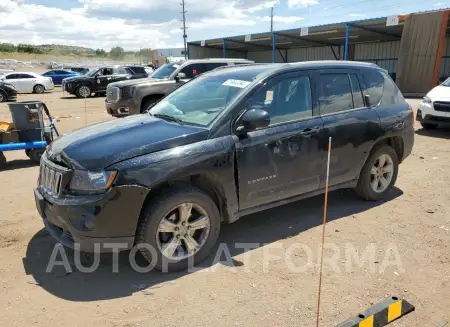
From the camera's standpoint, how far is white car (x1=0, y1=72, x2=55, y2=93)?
25.1 metres

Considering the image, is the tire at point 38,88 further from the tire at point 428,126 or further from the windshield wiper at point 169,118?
the windshield wiper at point 169,118

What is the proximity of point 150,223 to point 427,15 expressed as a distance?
21.7 meters

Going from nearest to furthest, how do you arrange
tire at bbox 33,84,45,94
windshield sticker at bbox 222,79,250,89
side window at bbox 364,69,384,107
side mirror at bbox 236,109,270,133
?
side mirror at bbox 236,109,270,133, windshield sticker at bbox 222,79,250,89, side window at bbox 364,69,384,107, tire at bbox 33,84,45,94

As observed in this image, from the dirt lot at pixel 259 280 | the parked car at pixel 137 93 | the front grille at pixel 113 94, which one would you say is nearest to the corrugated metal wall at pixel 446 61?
the parked car at pixel 137 93

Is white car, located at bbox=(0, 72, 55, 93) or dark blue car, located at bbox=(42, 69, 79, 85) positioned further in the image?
dark blue car, located at bbox=(42, 69, 79, 85)

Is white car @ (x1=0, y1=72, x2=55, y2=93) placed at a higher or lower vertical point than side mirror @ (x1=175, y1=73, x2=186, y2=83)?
lower

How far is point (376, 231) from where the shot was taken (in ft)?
14.3

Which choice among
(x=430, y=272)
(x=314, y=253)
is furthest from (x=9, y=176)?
(x=430, y=272)

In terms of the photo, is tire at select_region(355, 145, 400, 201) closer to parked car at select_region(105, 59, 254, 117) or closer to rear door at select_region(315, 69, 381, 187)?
rear door at select_region(315, 69, 381, 187)

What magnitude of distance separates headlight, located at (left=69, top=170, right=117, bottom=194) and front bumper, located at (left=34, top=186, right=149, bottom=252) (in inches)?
2.1

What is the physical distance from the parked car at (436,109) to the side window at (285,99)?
22.3 ft

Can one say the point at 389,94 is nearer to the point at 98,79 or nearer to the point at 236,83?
the point at 236,83

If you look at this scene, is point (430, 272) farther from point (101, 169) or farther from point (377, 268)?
point (101, 169)

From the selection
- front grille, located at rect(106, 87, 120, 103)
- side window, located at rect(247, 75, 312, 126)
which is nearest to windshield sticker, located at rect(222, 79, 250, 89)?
side window, located at rect(247, 75, 312, 126)
